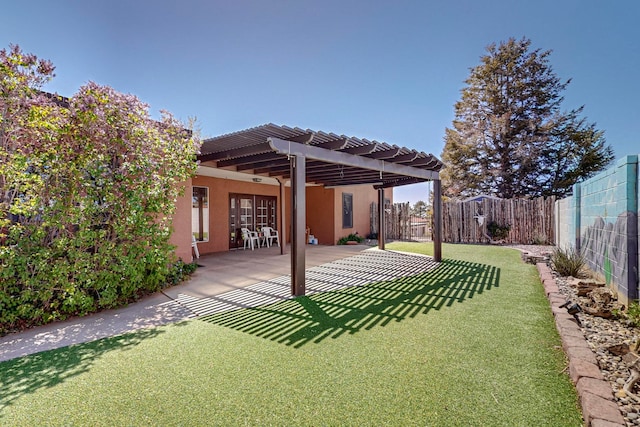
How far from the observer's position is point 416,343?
3391mm

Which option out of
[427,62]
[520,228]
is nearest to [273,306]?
[427,62]

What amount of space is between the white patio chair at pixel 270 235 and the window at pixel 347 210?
11.3 feet

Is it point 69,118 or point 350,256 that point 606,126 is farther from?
point 69,118

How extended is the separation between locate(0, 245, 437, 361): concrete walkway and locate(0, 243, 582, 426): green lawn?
45cm

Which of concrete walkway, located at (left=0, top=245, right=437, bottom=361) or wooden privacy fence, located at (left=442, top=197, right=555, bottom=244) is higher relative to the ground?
wooden privacy fence, located at (left=442, top=197, right=555, bottom=244)

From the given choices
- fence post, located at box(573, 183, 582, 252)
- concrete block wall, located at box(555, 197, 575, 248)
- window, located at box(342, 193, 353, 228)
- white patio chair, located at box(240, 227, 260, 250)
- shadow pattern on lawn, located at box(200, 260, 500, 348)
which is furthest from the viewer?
window, located at box(342, 193, 353, 228)

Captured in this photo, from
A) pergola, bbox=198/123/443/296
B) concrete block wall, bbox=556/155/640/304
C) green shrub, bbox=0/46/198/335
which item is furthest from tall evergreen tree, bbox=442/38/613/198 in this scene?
green shrub, bbox=0/46/198/335

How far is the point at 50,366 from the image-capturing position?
119 inches

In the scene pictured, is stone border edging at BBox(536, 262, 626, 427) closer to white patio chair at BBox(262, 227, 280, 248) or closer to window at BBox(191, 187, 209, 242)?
window at BBox(191, 187, 209, 242)

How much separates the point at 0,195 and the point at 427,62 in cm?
1336

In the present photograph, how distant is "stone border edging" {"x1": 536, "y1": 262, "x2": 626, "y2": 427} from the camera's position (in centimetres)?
199

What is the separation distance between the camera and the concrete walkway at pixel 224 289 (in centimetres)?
387

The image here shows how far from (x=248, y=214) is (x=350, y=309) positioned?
28.1ft

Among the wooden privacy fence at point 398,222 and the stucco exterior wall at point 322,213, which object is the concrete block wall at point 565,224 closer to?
the wooden privacy fence at point 398,222
